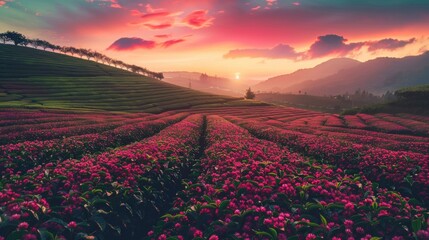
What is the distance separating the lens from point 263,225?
623 cm

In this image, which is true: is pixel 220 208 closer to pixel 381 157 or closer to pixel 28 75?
pixel 381 157

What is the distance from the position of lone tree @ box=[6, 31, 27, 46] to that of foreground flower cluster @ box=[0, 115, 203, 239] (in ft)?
687

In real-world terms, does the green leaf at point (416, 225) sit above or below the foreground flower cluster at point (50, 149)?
above

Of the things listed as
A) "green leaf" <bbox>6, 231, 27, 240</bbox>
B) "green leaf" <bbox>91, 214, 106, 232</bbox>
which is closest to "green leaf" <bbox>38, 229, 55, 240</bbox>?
"green leaf" <bbox>6, 231, 27, 240</bbox>

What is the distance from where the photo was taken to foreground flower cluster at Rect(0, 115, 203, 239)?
6039mm

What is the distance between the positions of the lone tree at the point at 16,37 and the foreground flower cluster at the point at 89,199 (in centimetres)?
20933

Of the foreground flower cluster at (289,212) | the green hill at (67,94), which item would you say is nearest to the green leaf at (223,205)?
the foreground flower cluster at (289,212)

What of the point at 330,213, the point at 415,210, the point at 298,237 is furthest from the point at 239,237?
the point at 415,210

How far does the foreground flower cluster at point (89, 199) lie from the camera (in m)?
6.04

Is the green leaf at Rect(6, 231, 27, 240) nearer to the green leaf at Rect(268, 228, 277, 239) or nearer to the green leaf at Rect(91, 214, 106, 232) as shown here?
the green leaf at Rect(91, 214, 106, 232)

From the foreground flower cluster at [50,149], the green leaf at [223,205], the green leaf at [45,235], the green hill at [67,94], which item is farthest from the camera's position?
the green hill at [67,94]

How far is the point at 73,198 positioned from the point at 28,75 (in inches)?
4479

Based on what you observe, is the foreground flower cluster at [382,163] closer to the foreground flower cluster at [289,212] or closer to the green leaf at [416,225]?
the foreground flower cluster at [289,212]

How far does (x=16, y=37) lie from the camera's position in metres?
170
